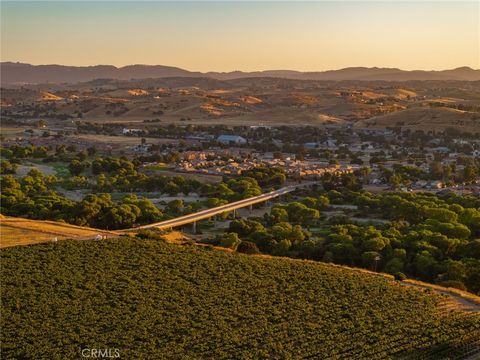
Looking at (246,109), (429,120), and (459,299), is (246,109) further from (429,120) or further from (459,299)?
(459,299)

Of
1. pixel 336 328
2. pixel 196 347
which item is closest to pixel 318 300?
pixel 336 328

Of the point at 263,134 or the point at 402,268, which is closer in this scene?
the point at 402,268

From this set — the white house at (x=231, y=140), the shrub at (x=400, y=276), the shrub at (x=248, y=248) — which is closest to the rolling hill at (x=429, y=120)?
the white house at (x=231, y=140)

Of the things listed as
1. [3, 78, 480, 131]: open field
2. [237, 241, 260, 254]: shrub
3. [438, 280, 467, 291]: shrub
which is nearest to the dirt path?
[438, 280, 467, 291]: shrub

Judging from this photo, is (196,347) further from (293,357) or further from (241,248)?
(241,248)

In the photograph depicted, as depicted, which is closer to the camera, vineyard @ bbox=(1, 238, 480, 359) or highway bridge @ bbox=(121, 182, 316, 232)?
vineyard @ bbox=(1, 238, 480, 359)

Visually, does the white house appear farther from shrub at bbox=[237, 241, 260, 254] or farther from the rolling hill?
shrub at bbox=[237, 241, 260, 254]
